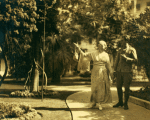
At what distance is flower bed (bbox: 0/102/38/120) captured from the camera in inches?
235

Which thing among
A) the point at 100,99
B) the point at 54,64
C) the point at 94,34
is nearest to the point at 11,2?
the point at 100,99

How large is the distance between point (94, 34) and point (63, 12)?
5.29 meters

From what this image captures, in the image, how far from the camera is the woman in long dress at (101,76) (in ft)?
23.9

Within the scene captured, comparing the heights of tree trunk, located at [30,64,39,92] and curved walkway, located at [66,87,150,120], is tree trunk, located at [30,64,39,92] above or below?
above

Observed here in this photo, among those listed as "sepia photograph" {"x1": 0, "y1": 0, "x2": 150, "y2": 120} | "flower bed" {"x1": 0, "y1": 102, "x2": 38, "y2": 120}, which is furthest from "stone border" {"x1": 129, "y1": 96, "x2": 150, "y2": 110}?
"flower bed" {"x1": 0, "y1": 102, "x2": 38, "y2": 120}

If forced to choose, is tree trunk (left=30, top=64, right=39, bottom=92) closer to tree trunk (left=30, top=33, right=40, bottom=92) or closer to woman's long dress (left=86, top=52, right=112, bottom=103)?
tree trunk (left=30, top=33, right=40, bottom=92)

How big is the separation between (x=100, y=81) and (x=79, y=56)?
1.16 m

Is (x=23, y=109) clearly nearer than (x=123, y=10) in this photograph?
Yes

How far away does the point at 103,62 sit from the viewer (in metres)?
7.38

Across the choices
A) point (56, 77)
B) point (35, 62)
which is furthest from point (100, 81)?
point (56, 77)

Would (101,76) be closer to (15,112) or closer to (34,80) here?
→ (15,112)

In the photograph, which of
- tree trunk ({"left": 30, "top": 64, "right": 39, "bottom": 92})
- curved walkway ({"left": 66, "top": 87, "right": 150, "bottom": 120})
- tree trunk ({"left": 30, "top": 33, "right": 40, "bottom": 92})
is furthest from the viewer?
tree trunk ({"left": 30, "top": 64, "right": 39, "bottom": 92})

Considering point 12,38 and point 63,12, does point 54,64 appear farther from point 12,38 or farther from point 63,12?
point 12,38

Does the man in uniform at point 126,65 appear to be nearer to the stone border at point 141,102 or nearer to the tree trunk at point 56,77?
the stone border at point 141,102
